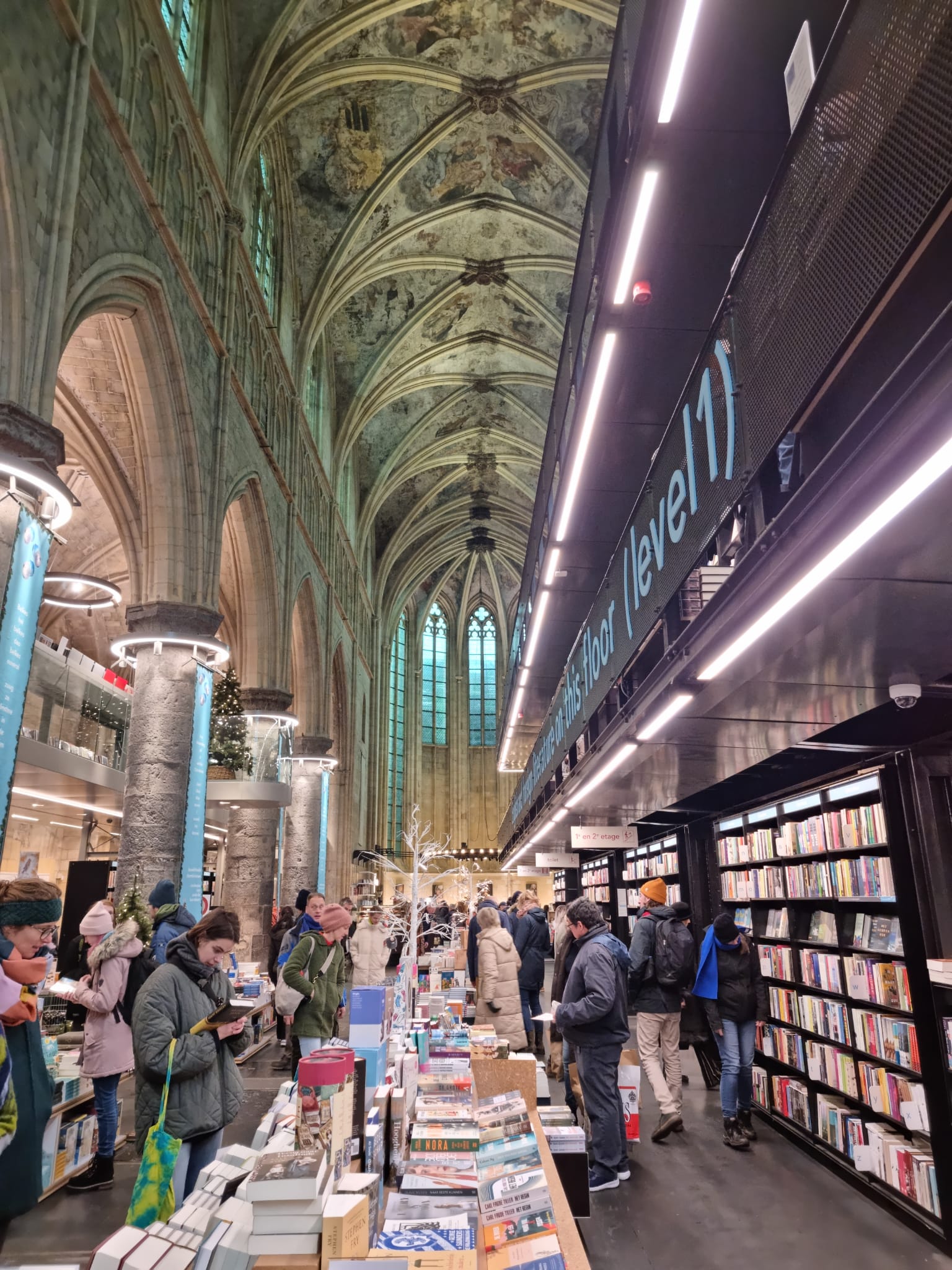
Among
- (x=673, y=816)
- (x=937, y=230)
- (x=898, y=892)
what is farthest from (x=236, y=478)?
(x=937, y=230)

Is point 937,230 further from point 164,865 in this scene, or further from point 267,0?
point 267,0

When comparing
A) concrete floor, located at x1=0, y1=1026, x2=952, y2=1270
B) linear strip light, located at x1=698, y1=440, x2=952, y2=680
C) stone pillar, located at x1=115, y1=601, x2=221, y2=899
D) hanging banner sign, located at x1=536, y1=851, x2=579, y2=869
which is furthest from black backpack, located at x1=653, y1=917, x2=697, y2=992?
hanging banner sign, located at x1=536, y1=851, x2=579, y2=869

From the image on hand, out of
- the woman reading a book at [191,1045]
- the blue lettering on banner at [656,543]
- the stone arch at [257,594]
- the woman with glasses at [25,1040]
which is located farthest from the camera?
the stone arch at [257,594]

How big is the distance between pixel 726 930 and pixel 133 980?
361 centimetres

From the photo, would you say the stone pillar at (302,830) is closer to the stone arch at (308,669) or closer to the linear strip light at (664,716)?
the stone arch at (308,669)

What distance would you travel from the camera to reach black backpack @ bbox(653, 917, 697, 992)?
19.1ft

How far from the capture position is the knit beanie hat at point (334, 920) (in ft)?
16.1

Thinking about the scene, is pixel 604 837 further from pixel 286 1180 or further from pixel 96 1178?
pixel 286 1180

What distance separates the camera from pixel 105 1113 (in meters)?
4.70

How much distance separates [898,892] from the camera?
14.6ft

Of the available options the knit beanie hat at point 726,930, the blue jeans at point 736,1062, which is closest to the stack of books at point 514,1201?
the knit beanie hat at point 726,930

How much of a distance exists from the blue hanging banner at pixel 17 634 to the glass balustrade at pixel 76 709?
13.4ft

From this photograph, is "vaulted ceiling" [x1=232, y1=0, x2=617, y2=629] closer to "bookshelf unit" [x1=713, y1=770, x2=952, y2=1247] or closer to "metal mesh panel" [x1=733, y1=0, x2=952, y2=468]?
"bookshelf unit" [x1=713, y1=770, x2=952, y2=1247]

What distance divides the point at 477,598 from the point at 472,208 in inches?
849
